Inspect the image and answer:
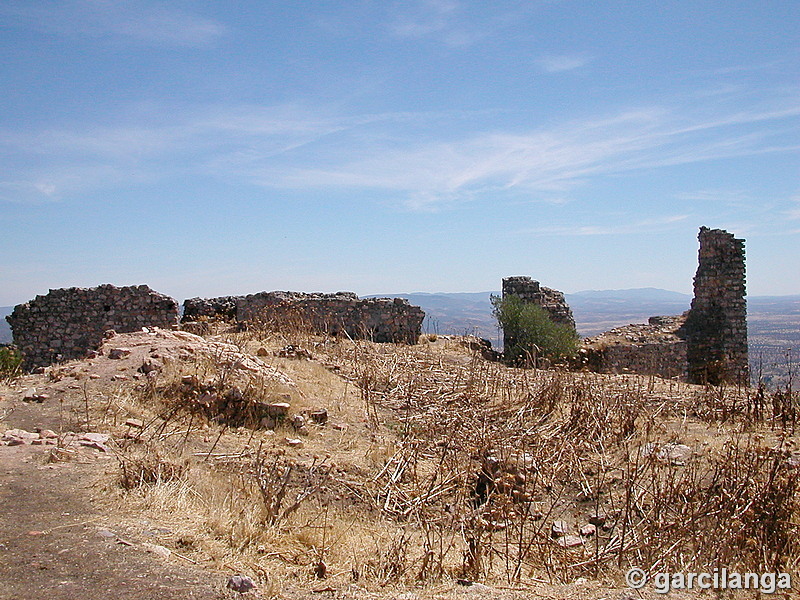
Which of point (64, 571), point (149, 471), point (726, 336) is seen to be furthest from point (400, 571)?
point (726, 336)

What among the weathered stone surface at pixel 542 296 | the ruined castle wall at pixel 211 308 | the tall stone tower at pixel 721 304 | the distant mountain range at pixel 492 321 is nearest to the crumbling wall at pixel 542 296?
the weathered stone surface at pixel 542 296

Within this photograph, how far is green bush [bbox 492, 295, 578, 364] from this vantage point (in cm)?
1622

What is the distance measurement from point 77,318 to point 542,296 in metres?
12.5

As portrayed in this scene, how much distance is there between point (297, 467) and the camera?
6273 mm

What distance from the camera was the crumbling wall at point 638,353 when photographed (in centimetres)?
1748

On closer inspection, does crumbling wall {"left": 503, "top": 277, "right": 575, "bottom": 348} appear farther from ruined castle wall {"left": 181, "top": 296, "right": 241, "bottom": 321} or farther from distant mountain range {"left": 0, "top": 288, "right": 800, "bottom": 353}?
ruined castle wall {"left": 181, "top": 296, "right": 241, "bottom": 321}

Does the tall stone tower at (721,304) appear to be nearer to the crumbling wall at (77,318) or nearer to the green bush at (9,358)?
the crumbling wall at (77,318)

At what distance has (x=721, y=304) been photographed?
1867 centimetres

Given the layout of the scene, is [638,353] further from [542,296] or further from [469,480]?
[469,480]

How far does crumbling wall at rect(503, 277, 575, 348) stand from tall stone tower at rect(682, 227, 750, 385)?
3677 millimetres

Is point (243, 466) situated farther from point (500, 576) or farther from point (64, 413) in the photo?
point (500, 576)

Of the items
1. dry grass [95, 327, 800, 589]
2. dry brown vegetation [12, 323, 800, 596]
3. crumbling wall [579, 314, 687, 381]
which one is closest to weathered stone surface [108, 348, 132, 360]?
dry brown vegetation [12, 323, 800, 596]

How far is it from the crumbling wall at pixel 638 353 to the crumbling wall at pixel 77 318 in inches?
442

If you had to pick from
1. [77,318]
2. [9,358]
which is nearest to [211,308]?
[77,318]
